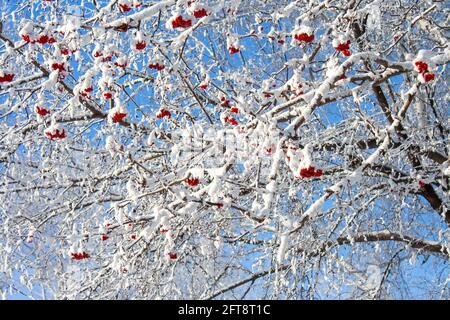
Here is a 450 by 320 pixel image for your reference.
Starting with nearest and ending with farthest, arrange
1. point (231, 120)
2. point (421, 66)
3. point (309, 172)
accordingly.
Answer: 1. point (309, 172)
2. point (421, 66)
3. point (231, 120)

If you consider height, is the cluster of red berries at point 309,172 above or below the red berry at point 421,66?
below

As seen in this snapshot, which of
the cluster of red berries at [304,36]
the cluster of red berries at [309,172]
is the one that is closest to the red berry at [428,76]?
the cluster of red berries at [304,36]

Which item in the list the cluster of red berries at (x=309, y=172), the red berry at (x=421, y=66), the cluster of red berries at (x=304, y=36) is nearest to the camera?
the cluster of red berries at (x=309, y=172)

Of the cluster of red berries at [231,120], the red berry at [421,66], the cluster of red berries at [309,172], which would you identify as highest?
the cluster of red berries at [231,120]

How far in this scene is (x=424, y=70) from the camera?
303 cm

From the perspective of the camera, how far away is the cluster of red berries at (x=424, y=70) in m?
3.00

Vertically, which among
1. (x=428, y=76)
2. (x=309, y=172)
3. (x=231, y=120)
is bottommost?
(x=309, y=172)

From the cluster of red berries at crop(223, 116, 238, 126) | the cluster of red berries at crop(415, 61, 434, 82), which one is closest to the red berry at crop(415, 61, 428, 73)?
the cluster of red berries at crop(415, 61, 434, 82)

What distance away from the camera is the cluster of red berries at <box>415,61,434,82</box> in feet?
9.84

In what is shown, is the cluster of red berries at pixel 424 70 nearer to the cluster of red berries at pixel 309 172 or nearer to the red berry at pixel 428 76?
the red berry at pixel 428 76

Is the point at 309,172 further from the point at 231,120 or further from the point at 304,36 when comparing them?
the point at 231,120

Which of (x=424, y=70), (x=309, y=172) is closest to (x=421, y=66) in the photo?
(x=424, y=70)

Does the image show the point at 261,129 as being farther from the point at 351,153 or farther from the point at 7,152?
the point at 7,152

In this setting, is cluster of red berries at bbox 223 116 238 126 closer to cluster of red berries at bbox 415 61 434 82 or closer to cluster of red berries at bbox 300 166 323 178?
cluster of red berries at bbox 300 166 323 178
